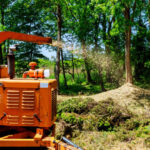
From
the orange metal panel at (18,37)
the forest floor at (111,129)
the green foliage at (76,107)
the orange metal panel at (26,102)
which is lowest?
the forest floor at (111,129)

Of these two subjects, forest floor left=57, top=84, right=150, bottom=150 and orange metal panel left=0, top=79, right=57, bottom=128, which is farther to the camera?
forest floor left=57, top=84, right=150, bottom=150

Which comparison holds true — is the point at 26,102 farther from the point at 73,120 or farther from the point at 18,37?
the point at 73,120

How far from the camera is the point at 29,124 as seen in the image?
4367mm

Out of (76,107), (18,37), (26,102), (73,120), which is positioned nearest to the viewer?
(26,102)

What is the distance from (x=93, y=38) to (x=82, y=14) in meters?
2.40

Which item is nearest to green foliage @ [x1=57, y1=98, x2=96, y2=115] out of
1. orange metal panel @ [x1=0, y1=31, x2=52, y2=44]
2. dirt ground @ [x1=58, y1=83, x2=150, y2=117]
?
dirt ground @ [x1=58, y1=83, x2=150, y2=117]

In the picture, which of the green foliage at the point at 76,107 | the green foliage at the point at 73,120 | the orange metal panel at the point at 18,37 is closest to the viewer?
the orange metal panel at the point at 18,37

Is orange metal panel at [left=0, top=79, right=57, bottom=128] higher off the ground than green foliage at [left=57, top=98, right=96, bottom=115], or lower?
higher

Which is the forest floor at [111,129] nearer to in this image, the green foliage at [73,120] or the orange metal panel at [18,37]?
the green foliage at [73,120]

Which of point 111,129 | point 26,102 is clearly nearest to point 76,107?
point 111,129

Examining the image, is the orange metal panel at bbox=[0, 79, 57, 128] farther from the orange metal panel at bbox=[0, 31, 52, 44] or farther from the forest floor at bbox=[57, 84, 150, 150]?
the forest floor at bbox=[57, 84, 150, 150]

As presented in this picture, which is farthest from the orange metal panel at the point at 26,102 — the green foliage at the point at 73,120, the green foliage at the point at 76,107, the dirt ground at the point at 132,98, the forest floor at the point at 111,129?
the dirt ground at the point at 132,98

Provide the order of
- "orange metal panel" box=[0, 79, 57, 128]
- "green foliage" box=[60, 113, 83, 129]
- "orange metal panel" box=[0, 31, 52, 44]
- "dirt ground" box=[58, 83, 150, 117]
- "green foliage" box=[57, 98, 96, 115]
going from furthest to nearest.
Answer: "dirt ground" box=[58, 83, 150, 117], "green foliage" box=[57, 98, 96, 115], "green foliage" box=[60, 113, 83, 129], "orange metal panel" box=[0, 31, 52, 44], "orange metal panel" box=[0, 79, 57, 128]

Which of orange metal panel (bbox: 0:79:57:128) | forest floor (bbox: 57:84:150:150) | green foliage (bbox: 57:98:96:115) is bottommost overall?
forest floor (bbox: 57:84:150:150)
